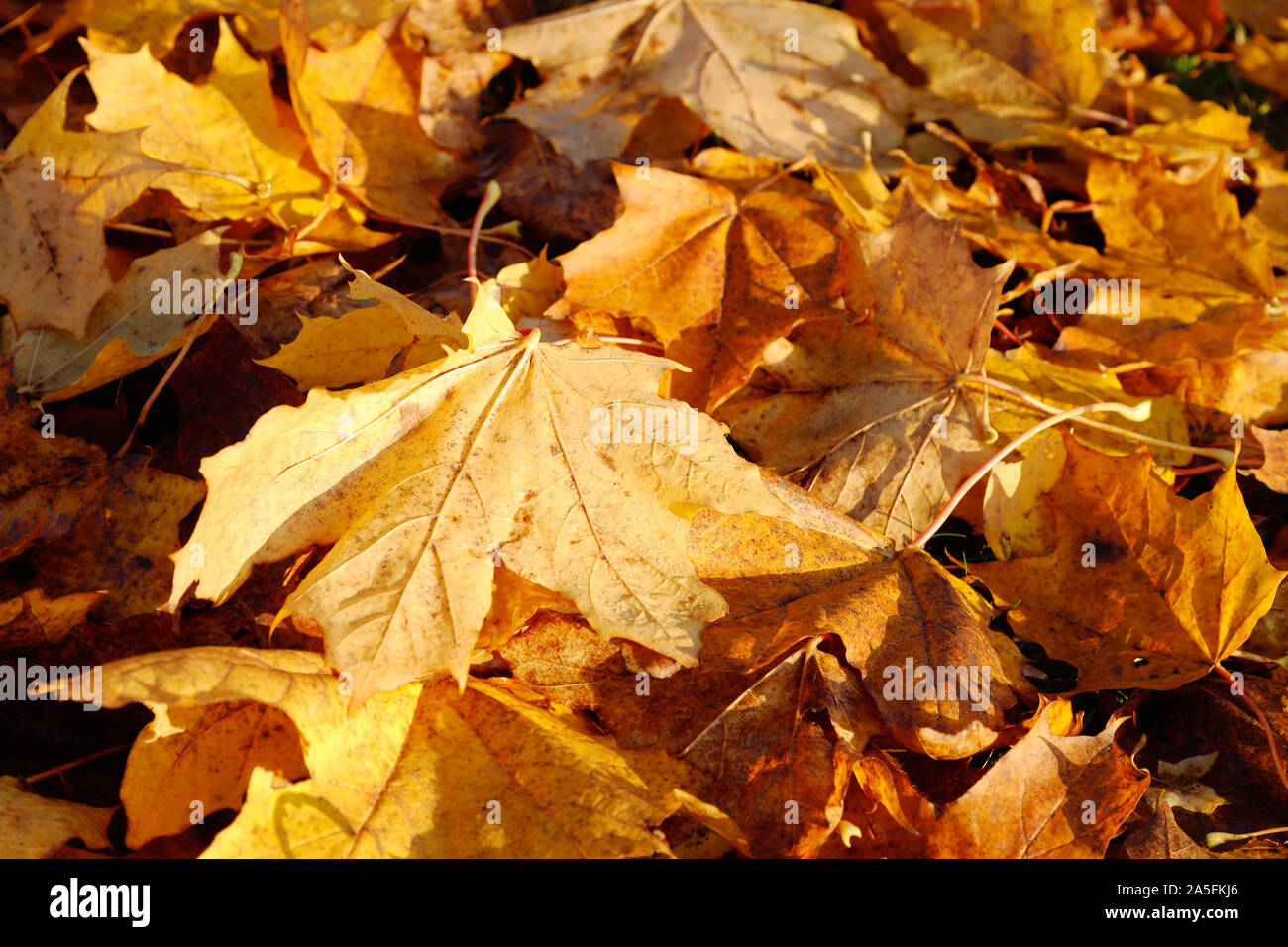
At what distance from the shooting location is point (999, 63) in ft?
8.36

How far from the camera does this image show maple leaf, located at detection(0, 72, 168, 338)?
1.86 m

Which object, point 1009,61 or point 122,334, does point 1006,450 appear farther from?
point 122,334

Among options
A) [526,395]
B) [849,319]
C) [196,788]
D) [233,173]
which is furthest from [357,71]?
[196,788]

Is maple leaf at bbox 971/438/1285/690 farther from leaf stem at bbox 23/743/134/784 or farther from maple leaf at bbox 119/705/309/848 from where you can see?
leaf stem at bbox 23/743/134/784

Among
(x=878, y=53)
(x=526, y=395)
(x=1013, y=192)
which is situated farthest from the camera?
(x=878, y=53)

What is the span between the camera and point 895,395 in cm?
189

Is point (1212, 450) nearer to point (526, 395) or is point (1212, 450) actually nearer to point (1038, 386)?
point (1038, 386)

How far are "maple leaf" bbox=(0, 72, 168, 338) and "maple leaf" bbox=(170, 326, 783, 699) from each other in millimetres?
794

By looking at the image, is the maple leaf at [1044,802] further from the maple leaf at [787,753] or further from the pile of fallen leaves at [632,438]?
the maple leaf at [787,753]

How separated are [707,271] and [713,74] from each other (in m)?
0.68

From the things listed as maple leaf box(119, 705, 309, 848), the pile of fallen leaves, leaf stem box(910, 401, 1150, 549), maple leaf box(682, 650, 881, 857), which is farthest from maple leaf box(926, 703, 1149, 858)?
maple leaf box(119, 705, 309, 848)

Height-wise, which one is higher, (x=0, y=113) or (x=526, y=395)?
(x=0, y=113)

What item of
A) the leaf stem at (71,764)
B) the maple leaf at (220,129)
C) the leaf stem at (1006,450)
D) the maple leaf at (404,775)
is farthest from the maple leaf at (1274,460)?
the leaf stem at (71,764)

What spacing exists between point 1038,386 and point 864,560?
667 millimetres
